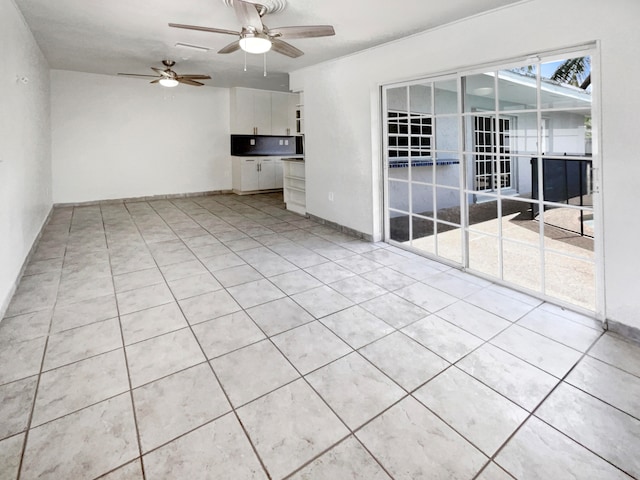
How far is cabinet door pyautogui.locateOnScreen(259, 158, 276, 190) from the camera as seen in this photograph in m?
8.53

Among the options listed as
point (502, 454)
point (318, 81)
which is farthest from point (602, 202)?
point (318, 81)

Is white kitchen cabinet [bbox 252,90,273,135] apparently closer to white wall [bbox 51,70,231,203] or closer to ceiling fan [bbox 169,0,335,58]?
white wall [bbox 51,70,231,203]

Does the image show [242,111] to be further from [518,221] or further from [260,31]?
[518,221]

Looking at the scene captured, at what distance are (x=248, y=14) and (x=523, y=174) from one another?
100 inches

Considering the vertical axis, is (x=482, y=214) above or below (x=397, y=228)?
above

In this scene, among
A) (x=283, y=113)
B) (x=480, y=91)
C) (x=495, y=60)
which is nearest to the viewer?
(x=495, y=60)

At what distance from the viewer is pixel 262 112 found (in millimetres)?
8492

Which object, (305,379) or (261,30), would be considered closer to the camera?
(305,379)

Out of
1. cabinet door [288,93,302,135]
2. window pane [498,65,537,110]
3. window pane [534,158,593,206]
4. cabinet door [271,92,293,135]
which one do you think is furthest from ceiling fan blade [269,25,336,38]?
cabinet door [288,93,302,135]

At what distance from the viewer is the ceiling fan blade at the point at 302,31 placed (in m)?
2.87

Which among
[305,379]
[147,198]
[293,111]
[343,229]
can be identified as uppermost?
[293,111]

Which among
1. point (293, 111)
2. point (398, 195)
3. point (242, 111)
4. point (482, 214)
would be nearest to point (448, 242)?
point (482, 214)

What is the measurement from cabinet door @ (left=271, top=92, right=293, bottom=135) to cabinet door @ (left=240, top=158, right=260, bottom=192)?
1036mm

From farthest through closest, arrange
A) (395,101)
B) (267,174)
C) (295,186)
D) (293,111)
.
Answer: (293,111)
(267,174)
(295,186)
(395,101)
